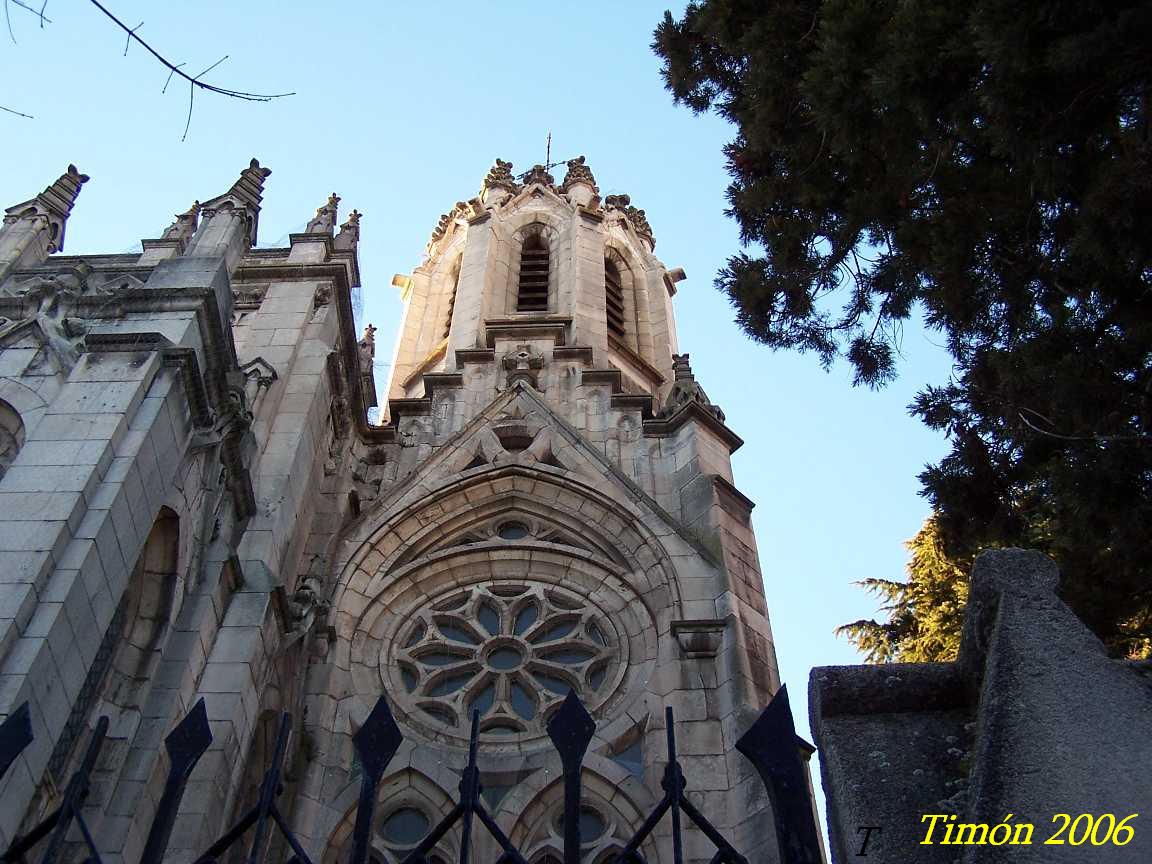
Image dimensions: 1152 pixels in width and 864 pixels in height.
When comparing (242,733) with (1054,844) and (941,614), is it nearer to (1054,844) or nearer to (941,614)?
(1054,844)

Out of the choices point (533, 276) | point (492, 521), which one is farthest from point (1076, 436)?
point (533, 276)

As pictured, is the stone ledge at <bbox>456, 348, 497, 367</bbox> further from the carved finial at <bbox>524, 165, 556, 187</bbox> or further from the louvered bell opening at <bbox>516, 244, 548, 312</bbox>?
the carved finial at <bbox>524, 165, 556, 187</bbox>

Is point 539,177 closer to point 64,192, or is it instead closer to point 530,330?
point 530,330

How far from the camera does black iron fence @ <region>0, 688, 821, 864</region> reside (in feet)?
14.8

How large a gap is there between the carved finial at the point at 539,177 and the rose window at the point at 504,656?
16.6m

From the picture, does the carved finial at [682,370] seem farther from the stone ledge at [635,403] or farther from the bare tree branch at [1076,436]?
the bare tree branch at [1076,436]

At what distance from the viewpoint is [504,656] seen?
12938 mm

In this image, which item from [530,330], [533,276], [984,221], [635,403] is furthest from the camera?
[533,276]

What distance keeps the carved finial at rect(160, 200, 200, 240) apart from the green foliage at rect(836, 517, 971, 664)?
435 inches

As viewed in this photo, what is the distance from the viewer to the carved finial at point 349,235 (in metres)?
17.4

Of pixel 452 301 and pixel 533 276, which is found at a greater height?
pixel 533 276

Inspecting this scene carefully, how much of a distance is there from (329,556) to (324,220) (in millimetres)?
6273

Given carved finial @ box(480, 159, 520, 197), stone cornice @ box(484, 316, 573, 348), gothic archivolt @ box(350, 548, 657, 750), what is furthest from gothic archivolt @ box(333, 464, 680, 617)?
carved finial @ box(480, 159, 520, 197)

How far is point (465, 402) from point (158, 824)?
1276 cm
